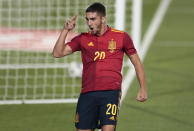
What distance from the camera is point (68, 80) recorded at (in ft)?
41.0

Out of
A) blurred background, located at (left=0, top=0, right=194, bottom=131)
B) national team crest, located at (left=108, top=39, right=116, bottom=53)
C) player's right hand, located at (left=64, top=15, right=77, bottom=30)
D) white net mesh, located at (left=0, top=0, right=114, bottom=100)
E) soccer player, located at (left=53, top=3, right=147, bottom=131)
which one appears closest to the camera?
player's right hand, located at (left=64, top=15, right=77, bottom=30)

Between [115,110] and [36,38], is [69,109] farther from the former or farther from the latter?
[36,38]

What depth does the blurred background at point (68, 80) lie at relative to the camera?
955 centimetres

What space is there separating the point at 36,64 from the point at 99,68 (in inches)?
266

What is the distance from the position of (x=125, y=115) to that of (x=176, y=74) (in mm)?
3534

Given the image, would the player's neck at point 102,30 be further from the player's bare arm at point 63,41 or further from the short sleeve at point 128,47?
the player's bare arm at point 63,41

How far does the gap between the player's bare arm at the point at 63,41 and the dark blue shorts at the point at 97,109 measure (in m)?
0.59

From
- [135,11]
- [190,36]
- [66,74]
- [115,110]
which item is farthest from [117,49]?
[190,36]

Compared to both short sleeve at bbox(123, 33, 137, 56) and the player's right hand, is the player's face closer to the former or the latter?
the player's right hand

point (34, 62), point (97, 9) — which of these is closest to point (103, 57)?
point (97, 9)

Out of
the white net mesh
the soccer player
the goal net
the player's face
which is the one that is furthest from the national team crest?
the white net mesh

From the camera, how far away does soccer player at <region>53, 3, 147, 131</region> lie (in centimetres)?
693

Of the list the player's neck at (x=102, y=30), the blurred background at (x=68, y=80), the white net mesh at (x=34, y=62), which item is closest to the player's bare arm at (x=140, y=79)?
the player's neck at (x=102, y=30)

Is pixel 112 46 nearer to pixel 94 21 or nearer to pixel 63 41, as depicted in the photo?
pixel 94 21
